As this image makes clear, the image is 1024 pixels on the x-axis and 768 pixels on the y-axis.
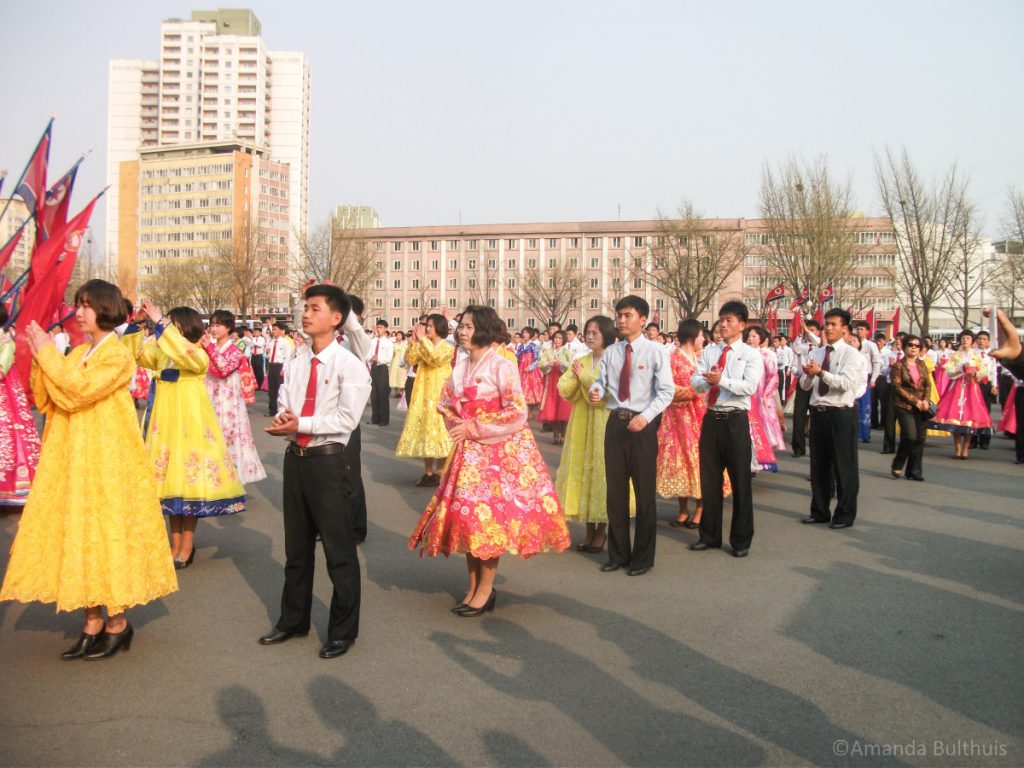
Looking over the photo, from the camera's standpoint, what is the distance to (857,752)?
11.6ft

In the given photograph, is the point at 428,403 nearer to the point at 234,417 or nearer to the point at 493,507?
the point at 234,417

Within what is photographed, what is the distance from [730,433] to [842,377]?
1.67m

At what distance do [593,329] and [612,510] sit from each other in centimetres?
154

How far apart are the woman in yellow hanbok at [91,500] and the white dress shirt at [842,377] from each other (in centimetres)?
594

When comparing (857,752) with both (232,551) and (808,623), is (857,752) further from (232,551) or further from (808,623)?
(232,551)

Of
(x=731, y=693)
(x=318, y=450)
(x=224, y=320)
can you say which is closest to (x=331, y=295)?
(x=318, y=450)

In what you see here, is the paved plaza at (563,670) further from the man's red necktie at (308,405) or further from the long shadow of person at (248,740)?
the man's red necktie at (308,405)

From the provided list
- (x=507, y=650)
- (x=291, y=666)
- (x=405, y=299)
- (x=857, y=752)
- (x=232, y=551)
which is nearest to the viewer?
(x=857, y=752)

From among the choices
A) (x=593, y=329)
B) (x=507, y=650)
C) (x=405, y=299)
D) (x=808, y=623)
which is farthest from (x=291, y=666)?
(x=405, y=299)

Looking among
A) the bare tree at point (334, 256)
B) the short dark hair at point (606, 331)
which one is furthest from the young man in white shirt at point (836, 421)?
the bare tree at point (334, 256)

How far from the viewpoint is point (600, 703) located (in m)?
3.94

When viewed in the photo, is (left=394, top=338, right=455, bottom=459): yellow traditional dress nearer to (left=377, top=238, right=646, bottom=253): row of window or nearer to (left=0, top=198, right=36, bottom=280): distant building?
(left=0, top=198, right=36, bottom=280): distant building

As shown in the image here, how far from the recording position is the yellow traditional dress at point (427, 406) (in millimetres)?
9898

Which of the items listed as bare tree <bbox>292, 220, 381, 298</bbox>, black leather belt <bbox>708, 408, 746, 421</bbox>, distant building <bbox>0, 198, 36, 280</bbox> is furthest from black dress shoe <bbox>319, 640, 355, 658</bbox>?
bare tree <bbox>292, 220, 381, 298</bbox>
